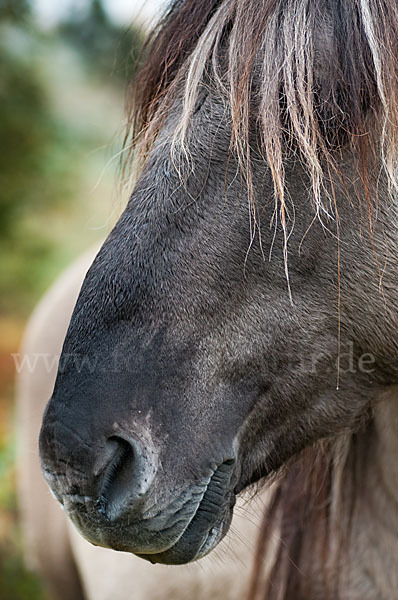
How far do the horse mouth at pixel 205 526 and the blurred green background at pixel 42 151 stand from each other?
3.46 m

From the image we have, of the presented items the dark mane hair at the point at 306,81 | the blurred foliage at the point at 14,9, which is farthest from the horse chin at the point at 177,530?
the blurred foliage at the point at 14,9

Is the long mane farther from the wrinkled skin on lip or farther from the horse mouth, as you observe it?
the horse mouth

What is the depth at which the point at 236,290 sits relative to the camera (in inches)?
54.9

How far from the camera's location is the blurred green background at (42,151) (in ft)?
19.6

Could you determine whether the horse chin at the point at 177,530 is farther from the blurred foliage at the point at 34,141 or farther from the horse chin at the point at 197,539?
the blurred foliage at the point at 34,141

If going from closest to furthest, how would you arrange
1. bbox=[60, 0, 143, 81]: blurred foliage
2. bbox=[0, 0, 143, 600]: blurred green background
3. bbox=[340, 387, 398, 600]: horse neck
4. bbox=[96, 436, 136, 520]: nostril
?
bbox=[96, 436, 136, 520]: nostril
bbox=[340, 387, 398, 600]: horse neck
bbox=[0, 0, 143, 600]: blurred green background
bbox=[60, 0, 143, 81]: blurred foliage

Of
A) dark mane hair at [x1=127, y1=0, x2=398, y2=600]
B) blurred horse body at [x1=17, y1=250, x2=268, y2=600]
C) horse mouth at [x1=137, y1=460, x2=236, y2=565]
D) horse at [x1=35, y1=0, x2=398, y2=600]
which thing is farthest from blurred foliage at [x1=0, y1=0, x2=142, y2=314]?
horse mouth at [x1=137, y1=460, x2=236, y2=565]

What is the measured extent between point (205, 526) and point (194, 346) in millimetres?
368

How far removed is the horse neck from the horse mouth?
0.50m

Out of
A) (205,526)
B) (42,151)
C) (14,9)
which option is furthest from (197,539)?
(42,151)

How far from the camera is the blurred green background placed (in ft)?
19.6

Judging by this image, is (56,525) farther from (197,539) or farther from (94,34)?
(94,34)

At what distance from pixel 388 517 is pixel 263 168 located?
966mm

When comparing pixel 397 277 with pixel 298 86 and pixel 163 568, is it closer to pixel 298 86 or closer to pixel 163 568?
pixel 298 86
